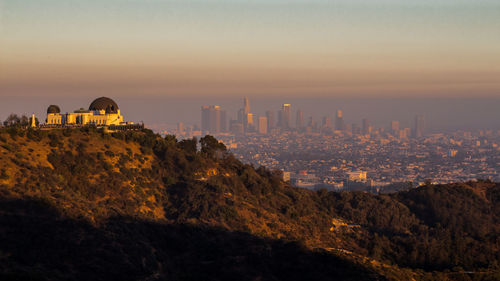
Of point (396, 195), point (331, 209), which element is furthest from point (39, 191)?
point (396, 195)

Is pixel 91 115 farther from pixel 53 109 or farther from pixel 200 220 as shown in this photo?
pixel 200 220

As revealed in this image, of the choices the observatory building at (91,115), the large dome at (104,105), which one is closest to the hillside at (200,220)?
the observatory building at (91,115)

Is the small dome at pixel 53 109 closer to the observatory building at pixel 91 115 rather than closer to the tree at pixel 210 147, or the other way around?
the observatory building at pixel 91 115

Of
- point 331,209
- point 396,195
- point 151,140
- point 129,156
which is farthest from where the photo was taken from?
point 396,195

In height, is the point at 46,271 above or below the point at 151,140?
below

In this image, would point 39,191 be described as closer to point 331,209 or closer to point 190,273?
point 190,273

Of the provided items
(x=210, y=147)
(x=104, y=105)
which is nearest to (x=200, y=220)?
(x=210, y=147)
